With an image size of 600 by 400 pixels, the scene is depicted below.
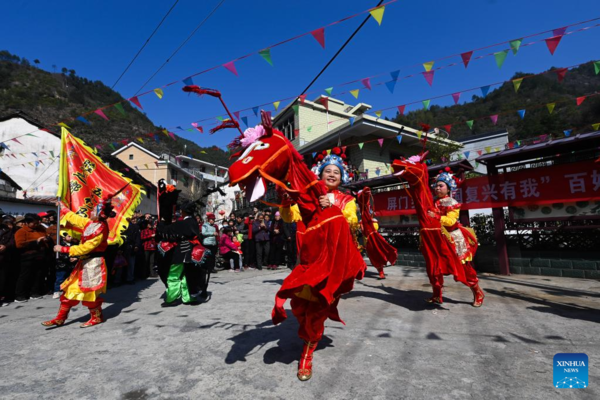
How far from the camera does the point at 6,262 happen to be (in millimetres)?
6133

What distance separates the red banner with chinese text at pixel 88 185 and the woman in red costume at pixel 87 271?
0.54m

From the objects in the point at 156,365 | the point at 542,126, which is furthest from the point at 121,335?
the point at 542,126

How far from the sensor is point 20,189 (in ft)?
63.9

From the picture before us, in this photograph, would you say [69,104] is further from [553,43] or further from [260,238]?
[553,43]

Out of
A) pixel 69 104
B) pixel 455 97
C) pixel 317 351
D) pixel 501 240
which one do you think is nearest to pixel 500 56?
pixel 455 97

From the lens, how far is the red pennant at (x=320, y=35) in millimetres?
4893

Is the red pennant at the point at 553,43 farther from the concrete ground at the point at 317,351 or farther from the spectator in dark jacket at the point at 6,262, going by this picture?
the spectator in dark jacket at the point at 6,262

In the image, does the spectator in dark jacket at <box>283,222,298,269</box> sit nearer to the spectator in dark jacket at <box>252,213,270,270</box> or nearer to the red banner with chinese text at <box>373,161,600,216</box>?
the spectator in dark jacket at <box>252,213,270,270</box>

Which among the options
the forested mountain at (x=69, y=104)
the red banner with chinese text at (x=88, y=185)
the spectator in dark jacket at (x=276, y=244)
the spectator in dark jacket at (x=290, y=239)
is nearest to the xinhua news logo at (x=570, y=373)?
the red banner with chinese text at (x=88, y=185)

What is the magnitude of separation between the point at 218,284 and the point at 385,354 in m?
5.24

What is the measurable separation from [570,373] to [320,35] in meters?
5.01

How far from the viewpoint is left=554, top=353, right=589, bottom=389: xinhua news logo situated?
7.35 feet

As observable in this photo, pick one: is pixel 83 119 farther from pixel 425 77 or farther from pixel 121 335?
pixel 425 77

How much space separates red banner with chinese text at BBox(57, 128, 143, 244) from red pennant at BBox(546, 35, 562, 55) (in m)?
7.59
